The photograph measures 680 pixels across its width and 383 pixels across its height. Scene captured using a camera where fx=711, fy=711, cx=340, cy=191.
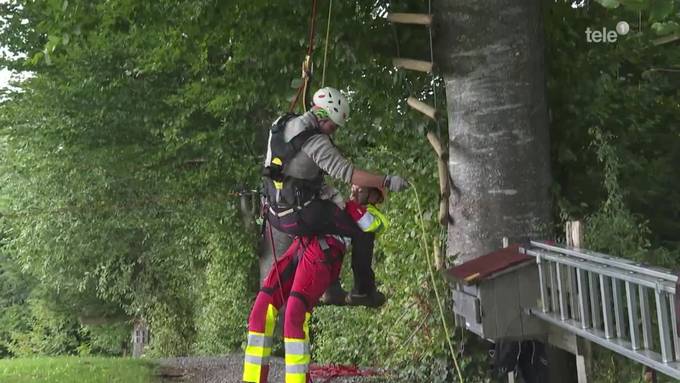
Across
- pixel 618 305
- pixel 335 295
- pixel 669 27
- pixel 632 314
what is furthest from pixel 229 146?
pixel 632 314

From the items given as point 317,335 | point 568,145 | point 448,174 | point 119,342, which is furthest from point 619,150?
point 119,342

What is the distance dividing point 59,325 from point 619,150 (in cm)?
2928

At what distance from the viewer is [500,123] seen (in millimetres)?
4902

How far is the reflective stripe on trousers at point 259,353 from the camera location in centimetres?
495

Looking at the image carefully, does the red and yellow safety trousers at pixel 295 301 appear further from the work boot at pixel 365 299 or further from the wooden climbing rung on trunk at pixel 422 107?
the wooden climbing rung on trunk at pixel 422 107

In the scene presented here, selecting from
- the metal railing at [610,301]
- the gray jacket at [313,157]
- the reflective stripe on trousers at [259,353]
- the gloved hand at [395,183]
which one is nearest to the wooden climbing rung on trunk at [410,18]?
the gray jacket at [313,157]

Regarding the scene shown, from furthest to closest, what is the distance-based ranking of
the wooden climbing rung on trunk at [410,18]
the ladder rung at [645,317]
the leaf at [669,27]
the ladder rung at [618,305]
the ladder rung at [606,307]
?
the wooden climbing rung on trunk at [410,18]
the leaf at [669,27]
the ladder rung at [606,307]
the ladder rung at [618,305]
the ladder rung at [645,317]

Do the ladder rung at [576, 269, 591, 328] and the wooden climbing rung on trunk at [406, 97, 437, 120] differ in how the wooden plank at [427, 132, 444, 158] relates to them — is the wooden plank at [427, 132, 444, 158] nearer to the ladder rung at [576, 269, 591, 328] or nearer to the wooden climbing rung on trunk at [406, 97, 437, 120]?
the wooden climbing rung on trunk at [406, 97, 437, 120]

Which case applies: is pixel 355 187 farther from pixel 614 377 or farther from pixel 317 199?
pixel 614 377

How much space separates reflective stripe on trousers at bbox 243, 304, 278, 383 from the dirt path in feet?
8.77

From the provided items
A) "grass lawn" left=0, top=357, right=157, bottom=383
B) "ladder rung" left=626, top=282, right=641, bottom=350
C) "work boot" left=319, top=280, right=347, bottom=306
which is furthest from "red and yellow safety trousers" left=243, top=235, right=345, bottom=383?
"grass lawn" left=0, top=357, right=157, bottom=383

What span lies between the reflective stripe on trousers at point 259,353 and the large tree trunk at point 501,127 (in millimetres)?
1477

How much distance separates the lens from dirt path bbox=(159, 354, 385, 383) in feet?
27.3

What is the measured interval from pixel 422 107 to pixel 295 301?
190 centimetres
